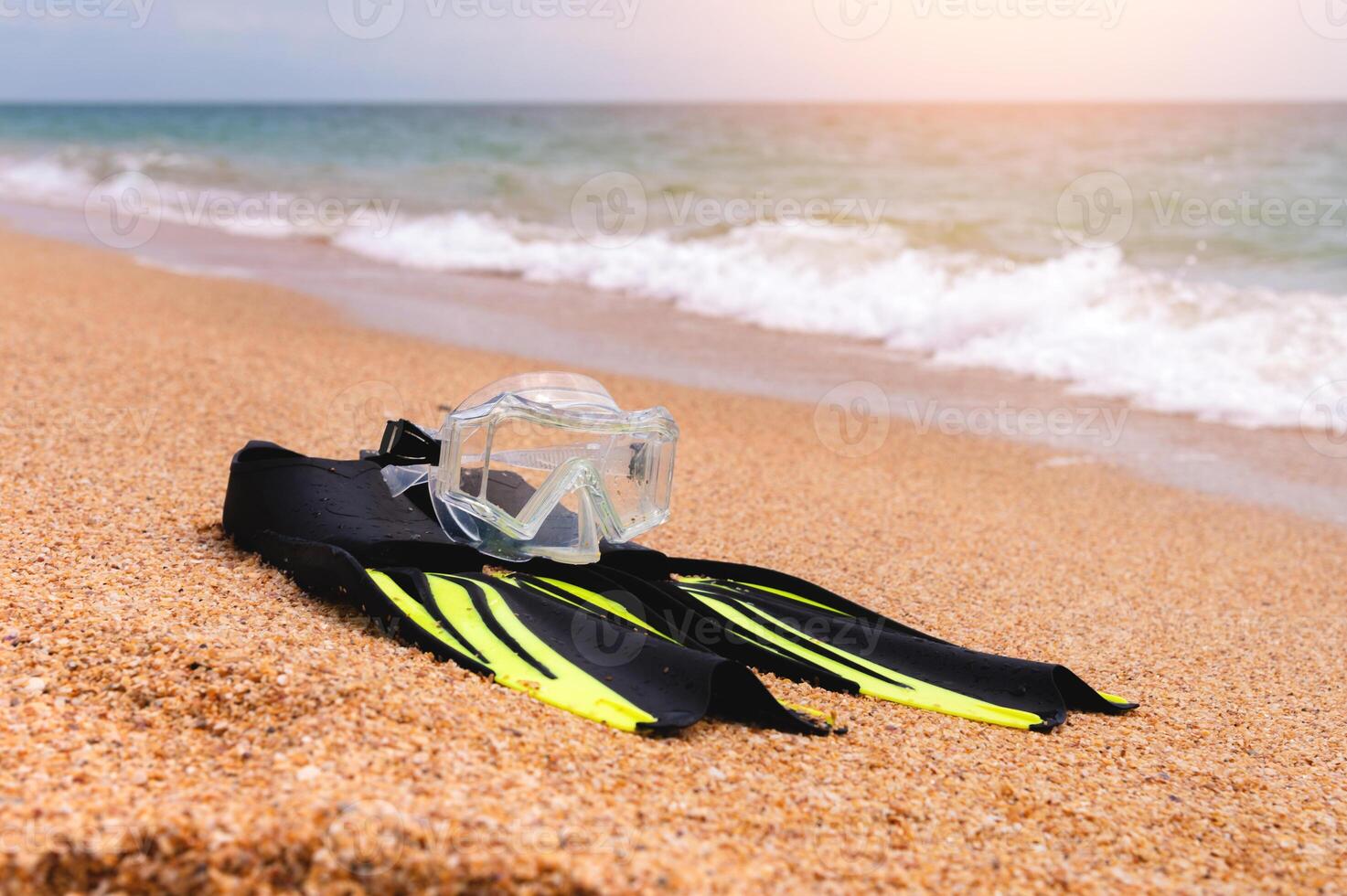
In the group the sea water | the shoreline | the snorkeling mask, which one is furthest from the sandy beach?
the sea water

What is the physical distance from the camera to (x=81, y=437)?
4.53 meters

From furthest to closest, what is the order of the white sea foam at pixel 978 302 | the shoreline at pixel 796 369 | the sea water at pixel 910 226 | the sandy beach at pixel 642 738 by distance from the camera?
the sea water at pixel 910 226, the white sea foam at pixel 978 302, the shoreline at pixel 796 369, the sandy beach at pixel 642 738

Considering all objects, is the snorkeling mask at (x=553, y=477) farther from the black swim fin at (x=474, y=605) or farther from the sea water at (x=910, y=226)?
the sea water at (x=910, y=226)

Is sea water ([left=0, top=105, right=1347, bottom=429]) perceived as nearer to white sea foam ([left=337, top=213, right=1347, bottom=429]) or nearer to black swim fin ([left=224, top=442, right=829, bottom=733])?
white sea foam ([left=337, top=213, right=1347, bottom=429])

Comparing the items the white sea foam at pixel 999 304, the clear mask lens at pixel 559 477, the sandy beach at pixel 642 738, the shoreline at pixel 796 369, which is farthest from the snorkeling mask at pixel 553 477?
the white sea foam at pixel 999 304

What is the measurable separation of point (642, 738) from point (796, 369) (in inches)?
251

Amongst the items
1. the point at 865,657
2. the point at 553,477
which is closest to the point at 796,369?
the point at 553,477

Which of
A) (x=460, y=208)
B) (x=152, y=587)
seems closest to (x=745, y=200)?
(x=460, y=208)

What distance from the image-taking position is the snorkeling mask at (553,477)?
3.20m

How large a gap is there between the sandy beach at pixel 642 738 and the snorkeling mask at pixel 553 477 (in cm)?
56

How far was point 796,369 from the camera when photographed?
853 centimetres

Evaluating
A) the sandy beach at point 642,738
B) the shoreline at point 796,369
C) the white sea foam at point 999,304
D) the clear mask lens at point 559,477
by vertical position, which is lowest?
the sandy beach at point 642,738

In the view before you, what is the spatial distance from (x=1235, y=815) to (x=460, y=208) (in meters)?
16.7

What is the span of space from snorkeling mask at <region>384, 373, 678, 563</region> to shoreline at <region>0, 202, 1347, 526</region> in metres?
3.14
